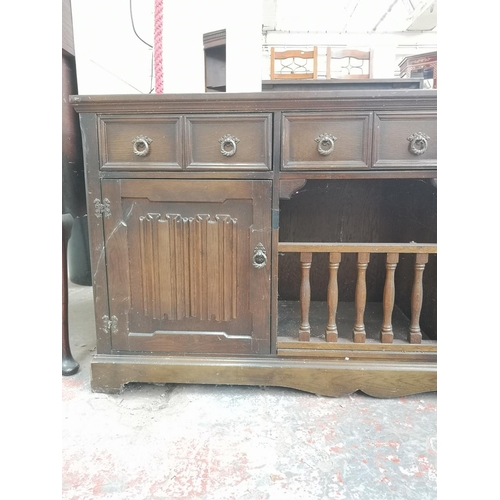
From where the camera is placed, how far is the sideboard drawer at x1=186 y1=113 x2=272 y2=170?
0.96m

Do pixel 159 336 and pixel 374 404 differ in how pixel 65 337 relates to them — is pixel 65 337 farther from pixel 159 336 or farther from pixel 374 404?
pixel 374 404

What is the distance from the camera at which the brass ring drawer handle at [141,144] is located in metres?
0.97

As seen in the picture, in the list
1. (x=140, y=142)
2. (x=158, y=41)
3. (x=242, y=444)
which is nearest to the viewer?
(x=242, y=444)

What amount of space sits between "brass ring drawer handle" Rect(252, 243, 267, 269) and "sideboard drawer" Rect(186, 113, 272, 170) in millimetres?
216

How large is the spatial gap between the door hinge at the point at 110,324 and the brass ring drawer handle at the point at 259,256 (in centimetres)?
44

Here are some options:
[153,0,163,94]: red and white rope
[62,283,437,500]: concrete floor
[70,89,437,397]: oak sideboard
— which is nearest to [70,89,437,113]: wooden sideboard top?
[70,89,437,397]: oak sideboard

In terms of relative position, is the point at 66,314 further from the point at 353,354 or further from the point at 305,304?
the point at 353,354

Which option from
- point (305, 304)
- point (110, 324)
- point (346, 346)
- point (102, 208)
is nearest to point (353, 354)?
point (346, 346)

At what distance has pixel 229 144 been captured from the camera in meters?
0.97

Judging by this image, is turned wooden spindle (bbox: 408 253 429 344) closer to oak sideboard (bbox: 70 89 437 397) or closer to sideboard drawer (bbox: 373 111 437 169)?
oak sideboard (bbox: 70 89 437 397)

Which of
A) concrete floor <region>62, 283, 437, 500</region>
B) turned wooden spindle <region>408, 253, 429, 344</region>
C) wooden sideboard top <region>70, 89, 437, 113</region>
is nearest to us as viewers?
concrete floor <region>62, 283, 437, 500</region>

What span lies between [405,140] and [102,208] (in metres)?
0.84

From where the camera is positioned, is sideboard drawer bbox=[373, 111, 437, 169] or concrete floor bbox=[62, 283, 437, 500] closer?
concrete floor bbox=[62, 283, 437, 500]
